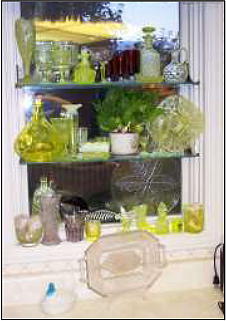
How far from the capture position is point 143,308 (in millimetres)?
2000

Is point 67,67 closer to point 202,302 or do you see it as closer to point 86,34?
point 86,34

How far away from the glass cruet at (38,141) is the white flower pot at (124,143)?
0.75 feet

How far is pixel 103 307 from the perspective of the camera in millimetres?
2004

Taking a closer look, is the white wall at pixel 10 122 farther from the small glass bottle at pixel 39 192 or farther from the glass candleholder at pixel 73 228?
the glass candleholder at pixel 73 228

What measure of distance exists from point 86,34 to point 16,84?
377 millimetres

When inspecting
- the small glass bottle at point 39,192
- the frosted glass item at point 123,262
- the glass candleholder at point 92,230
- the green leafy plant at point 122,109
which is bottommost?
the frosted glass item at point 123,262

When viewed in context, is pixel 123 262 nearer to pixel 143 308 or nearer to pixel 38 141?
pixel 143 308

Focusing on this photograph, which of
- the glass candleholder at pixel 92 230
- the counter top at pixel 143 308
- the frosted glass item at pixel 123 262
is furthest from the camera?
the glass candleholder at pixel 92 230

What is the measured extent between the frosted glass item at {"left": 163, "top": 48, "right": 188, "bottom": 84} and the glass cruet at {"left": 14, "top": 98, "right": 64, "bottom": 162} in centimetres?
54

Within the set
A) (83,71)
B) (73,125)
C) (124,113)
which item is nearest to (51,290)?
(73,125)

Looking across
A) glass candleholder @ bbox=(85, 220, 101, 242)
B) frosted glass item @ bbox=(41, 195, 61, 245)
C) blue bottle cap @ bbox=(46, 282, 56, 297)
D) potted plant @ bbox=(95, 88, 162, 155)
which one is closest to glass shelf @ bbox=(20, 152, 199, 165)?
potted plant @ bbox=(95, 88, 162, 155)

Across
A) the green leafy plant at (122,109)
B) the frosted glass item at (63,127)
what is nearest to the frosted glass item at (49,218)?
the frosted glass item at (63,127)

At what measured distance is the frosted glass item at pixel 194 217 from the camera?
220cm

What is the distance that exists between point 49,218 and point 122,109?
573 mm
